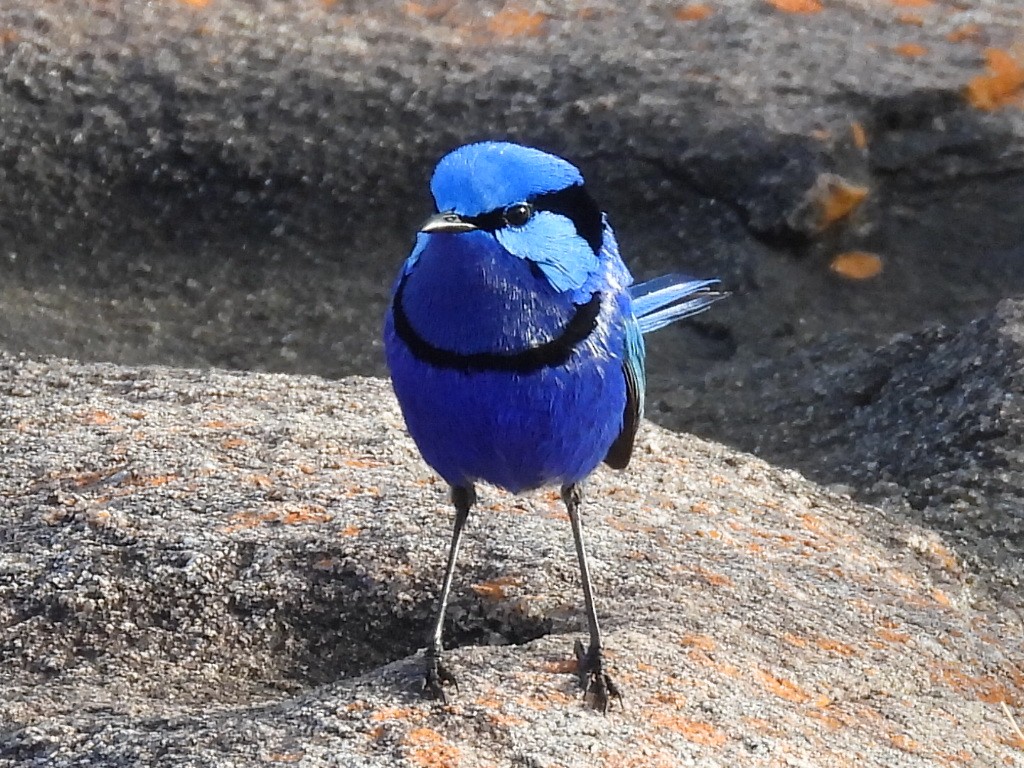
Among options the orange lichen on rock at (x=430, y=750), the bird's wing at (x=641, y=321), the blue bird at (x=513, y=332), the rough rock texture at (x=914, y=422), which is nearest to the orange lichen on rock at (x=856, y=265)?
the rough rock texture at (x=914, y=422)

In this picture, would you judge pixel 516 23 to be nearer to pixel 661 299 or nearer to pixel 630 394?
pixel 661 299

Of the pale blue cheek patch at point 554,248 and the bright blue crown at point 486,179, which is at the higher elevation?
the bright blue crown at point 486,179

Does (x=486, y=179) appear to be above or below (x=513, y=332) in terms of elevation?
above

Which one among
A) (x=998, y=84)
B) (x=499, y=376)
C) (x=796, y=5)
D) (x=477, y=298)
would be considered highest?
(x=477, y=298)

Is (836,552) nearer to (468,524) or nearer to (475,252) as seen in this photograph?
(468,524)

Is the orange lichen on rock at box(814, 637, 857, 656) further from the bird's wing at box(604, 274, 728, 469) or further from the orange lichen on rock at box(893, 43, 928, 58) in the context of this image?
the orange lichen on rock at box(893, 43, 928, 58)

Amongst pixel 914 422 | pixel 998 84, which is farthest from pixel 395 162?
pixel 998 84

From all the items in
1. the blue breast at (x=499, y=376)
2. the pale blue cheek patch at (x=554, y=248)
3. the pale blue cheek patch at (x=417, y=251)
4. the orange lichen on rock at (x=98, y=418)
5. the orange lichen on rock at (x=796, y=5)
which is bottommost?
the orange lichen on rock at (x=98, y=418)

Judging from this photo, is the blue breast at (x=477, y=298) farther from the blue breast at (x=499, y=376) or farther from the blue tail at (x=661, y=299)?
the blue tail at (x=661, y=299)
